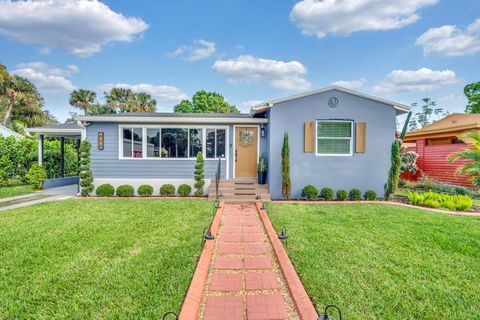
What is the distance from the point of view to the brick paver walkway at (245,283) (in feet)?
8.41

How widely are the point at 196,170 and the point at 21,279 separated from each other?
6.55 metres

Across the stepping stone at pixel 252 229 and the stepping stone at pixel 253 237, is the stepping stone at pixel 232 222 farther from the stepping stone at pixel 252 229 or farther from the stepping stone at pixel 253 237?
the stepping stone at pixel 253 237

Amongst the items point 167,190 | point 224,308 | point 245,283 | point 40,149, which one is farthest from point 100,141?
point 224,308

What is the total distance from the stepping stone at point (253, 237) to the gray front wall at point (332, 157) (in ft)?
13.0

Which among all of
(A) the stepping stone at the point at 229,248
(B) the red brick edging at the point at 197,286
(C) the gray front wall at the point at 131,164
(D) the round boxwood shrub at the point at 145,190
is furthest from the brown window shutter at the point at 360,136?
(D) the round boxwood shrub at the point at 145,190

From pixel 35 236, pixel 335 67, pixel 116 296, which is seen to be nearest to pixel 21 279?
pixel 116 296

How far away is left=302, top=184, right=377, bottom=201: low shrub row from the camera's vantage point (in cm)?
873

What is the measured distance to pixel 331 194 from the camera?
8766mm

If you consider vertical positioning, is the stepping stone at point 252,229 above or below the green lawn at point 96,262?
below

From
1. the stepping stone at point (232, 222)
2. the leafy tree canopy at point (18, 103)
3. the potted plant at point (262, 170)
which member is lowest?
the stepping stone at point (232, 222)

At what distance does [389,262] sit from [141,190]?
26.3 ft

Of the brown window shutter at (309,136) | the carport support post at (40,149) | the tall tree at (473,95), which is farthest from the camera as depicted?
the tall tree at (473,95)

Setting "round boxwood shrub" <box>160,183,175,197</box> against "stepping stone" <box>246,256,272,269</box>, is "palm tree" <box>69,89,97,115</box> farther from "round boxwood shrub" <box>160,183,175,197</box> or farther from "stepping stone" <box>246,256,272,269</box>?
"stepping stone" <box>246,256,272,269</box>

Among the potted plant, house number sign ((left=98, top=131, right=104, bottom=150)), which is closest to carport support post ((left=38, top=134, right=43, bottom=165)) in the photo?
house number sign ((left=98, top=131, right=104, bottom=150))
